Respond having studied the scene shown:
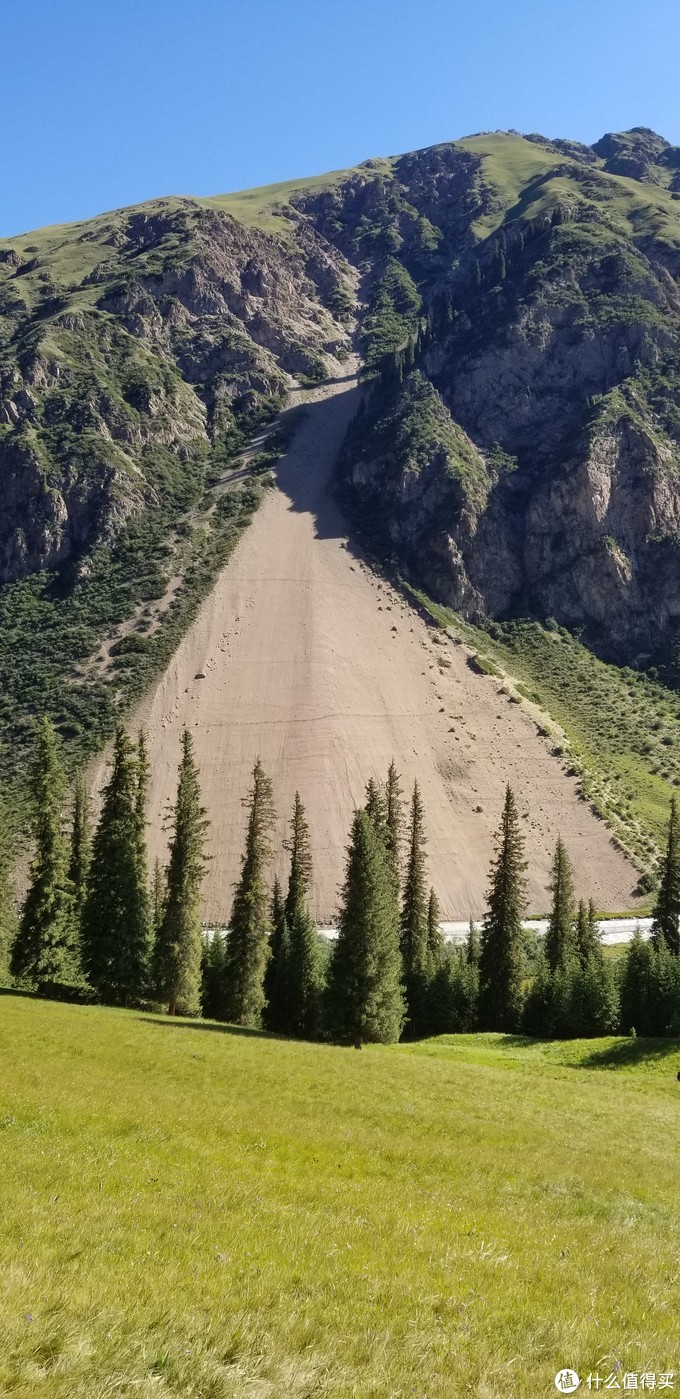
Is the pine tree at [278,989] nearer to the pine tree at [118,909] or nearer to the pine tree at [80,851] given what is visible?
the pine tree at [118,909]

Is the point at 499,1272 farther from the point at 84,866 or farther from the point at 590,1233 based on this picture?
the point at 84,866

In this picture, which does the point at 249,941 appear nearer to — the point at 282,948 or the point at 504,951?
the point at 282,948

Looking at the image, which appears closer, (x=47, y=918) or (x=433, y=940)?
(x=47, y=918)

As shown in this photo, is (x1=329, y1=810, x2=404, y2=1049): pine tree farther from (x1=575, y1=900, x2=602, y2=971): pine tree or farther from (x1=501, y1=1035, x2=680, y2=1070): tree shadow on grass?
(x1=575, y1=900, x2=602, y2=971): pine tree

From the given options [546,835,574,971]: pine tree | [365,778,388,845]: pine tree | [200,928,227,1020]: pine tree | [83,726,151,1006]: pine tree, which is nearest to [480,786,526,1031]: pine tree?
[546,835,574,971]: pine tree

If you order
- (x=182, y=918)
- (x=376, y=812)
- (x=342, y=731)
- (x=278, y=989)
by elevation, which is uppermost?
(x=342, y=731)

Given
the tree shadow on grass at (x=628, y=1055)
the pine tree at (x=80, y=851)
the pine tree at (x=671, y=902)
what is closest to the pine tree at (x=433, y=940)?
the pine tree at (x=671, y=902)

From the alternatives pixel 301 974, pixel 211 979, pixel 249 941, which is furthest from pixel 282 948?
pixel 249 941
